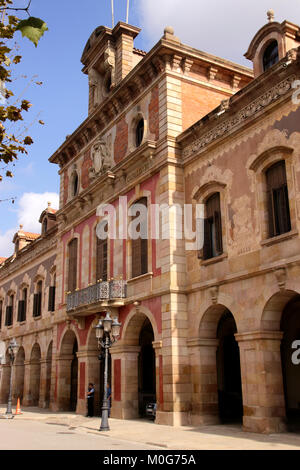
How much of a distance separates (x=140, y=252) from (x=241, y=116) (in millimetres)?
6644

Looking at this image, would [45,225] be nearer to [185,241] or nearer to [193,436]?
[185,241]

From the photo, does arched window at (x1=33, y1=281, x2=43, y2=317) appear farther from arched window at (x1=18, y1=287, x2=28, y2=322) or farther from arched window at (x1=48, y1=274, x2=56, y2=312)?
arched window at (x1=18, y1=287, x2=28, y2=322)

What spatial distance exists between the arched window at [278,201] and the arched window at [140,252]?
6.00 m

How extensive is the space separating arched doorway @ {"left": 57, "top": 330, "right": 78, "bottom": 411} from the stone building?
0.22 feet

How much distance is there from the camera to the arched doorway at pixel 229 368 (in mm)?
20469

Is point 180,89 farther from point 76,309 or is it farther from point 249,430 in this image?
point 249,430

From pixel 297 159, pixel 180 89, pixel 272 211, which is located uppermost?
pixel 180 89

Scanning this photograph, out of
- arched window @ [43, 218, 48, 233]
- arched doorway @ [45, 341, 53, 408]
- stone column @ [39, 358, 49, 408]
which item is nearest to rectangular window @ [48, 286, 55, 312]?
Result: arched doorway @ [45, 341, 53, 408]

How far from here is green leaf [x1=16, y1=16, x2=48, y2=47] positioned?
567cm

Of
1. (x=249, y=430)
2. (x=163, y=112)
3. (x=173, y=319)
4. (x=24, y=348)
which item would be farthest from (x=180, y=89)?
(x=24, y=348)

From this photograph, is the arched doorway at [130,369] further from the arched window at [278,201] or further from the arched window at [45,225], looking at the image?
the arched window at [45,225]

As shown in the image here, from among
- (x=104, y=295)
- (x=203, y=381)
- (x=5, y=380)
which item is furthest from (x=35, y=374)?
(x=203, y=381)

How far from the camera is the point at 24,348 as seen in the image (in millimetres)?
34000

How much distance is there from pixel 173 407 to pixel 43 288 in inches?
691
